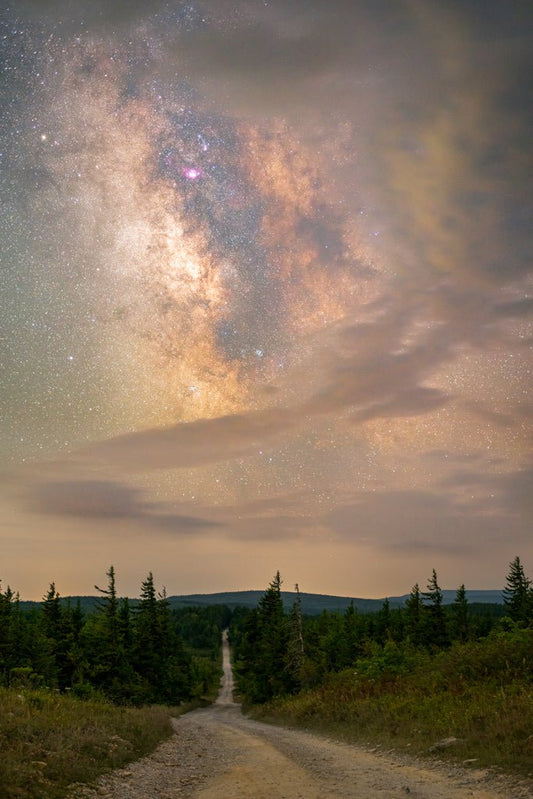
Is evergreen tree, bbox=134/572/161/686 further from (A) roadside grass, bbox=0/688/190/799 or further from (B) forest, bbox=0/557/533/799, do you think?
(A) roadside grass, bbox=0/688/190/799

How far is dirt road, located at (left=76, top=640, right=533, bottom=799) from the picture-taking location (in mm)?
9883

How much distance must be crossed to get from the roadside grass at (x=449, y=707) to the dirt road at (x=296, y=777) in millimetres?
969

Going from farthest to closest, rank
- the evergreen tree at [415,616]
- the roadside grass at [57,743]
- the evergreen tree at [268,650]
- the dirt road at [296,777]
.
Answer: the evergreen tree at [415,616] → the evergreen tree at [268,650] → the dirt road at [296,777] → the roadside grass at [57,743]

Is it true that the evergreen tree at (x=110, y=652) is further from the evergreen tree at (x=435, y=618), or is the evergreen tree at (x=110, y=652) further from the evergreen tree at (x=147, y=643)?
the evergreen tree at (x=435, y=618)

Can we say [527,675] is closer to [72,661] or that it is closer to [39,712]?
[39,712]

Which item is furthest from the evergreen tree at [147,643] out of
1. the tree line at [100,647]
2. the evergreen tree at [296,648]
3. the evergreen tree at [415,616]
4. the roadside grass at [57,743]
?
the roadside grass at [57,743]

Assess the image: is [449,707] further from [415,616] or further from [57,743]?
[415,616]

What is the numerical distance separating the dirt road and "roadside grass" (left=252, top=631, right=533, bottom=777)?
0.97 meters

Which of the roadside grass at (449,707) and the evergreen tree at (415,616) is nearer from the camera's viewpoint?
the roadside grass at (449,707)

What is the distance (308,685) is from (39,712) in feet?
102

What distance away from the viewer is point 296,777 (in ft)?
38.5

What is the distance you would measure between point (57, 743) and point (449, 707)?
1179cm

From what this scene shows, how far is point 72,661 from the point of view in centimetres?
4962

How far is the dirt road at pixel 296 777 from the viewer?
9883 millimetres
